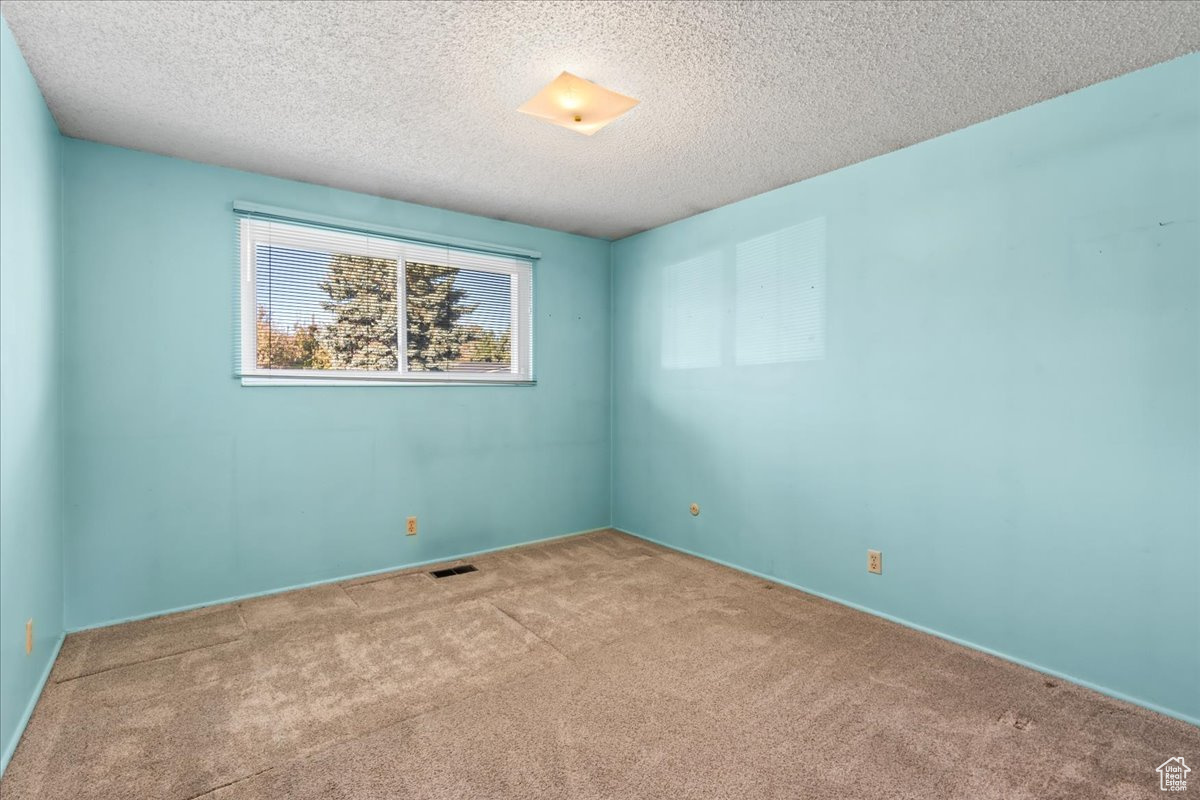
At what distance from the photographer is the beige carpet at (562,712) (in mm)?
1674

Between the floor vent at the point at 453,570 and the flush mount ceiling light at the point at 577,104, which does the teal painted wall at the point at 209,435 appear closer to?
the floor vent at the point at 453,570

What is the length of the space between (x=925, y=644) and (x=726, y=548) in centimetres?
136

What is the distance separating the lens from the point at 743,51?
6.61 feet

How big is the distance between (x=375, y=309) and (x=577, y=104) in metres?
1.97

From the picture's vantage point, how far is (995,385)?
248 cm

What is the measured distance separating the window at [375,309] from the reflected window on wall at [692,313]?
1.06 metres

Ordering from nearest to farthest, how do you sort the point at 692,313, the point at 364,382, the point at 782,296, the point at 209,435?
the point at 209,435 < the point at 782,296 < the point at 364,382 < the point at 692,313

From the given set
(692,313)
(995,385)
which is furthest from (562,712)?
(692,313)

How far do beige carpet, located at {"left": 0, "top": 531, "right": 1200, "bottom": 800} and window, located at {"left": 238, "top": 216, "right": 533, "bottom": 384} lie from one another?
4.73ft

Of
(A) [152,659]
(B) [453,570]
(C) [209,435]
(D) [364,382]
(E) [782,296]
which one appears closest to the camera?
(A) [152,659]

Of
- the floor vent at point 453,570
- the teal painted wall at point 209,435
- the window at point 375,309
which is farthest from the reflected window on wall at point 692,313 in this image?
the floor vent at point 453,570

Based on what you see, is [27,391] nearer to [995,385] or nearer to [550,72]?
[550,72]

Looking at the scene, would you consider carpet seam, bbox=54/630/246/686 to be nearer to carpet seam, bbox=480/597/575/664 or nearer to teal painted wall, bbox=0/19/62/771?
teal painted wall, bbox=0/19/62/771

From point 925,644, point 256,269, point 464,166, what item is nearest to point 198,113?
point 256,269
